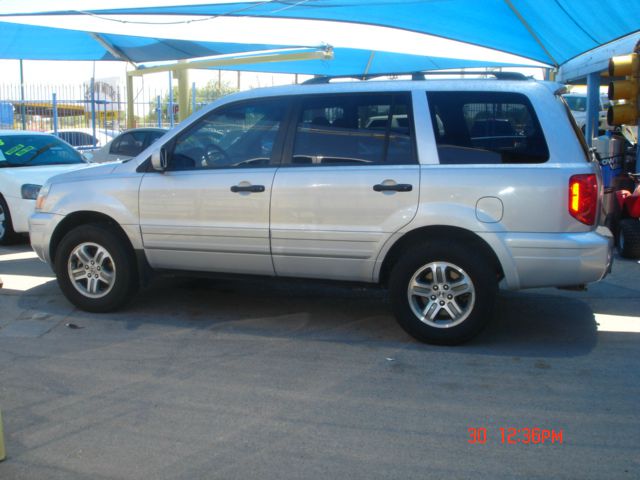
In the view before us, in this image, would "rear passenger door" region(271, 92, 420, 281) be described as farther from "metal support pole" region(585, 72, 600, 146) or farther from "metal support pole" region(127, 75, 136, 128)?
"metal support pole" region(127, 75, 136, 128)

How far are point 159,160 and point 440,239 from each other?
7.96 ft

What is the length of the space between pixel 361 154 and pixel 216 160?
1.27 m

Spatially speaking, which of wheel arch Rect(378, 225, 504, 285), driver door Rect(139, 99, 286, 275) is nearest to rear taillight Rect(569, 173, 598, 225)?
wheel arch Rect(378, 225, 504, 285)

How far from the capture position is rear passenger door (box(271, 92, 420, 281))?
5348mm

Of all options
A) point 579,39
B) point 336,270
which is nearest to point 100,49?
point 579,39

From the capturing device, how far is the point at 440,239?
5309 millimetres

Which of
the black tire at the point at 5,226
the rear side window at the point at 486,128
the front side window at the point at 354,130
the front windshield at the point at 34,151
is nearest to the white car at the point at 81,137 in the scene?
the front windshield at the point at 34,151

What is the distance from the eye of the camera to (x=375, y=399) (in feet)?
14.8

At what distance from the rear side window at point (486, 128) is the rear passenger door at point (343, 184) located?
249 mm

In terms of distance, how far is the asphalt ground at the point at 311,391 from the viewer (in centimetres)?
370

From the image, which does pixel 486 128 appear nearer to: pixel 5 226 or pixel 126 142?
pixel 5 226

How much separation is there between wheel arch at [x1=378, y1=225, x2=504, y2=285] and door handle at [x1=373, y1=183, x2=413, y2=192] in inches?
12.7

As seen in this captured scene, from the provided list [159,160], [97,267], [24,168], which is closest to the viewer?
[159,160]
